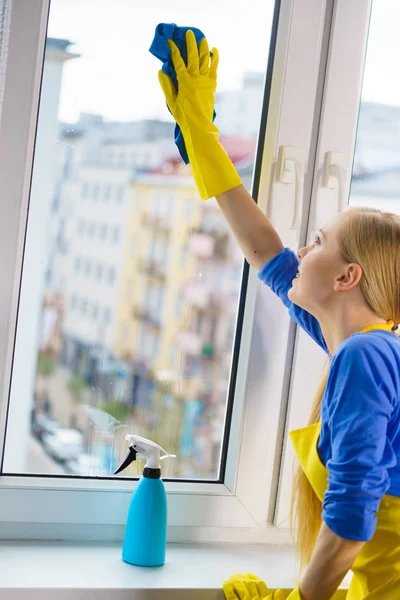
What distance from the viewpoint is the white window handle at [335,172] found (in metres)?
1.54

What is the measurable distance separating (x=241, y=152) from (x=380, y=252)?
18.1 inches

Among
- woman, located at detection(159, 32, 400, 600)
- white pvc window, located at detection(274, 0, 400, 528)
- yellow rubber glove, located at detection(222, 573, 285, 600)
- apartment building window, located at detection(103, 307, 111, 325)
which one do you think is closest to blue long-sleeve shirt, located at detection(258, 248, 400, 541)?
woman, located at detection(159, 32, 400, 600)

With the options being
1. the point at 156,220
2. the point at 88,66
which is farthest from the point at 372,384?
the point at 88,66

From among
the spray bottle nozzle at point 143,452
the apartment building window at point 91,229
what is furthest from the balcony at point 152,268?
the spray bottle nozzle at point 143,452

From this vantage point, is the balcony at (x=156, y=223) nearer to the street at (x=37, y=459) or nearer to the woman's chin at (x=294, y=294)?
the woman's chin at (x=294, y=294)

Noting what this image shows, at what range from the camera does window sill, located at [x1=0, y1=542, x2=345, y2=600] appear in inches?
50.3

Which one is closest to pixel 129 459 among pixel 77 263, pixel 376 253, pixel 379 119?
pixel 77 263

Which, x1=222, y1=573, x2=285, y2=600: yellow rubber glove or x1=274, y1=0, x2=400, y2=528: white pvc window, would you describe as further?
x1=274, y1=0, x2=400, y2=528: white pvc window

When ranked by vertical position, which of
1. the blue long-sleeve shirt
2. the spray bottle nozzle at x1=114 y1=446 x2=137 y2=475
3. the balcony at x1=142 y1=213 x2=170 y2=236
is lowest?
the spray bottle nozzle at x1=114 y1=446 x2=137 y2=475

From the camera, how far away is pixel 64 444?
1.50 metres

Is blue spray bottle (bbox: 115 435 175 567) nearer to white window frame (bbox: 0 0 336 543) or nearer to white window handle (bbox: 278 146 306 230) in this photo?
white window frame (bbox: 0 0 336 543)

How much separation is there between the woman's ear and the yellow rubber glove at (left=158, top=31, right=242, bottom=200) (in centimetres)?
28

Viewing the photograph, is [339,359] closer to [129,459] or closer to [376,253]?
[376,253]

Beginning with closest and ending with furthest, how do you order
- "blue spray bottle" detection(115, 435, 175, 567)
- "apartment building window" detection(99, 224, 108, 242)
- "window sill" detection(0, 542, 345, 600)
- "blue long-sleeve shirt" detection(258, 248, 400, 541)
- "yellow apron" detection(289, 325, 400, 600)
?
"blue long-sleeve shirt" detection(258, 248, 400, 541), "yellow apron" detection(289, 325, 400, 600), "window sill" detection(0, 542, 345, 600), "blue spray bottle" detection(115, 435, 175, 567), "apartment building window" detection(99, 224, 108, 242)
